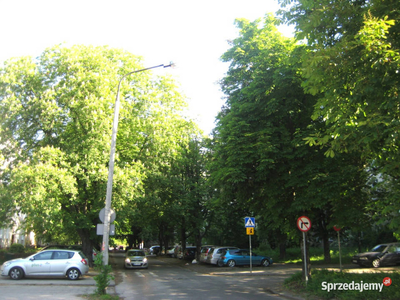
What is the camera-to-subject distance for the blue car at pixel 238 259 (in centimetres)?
2583

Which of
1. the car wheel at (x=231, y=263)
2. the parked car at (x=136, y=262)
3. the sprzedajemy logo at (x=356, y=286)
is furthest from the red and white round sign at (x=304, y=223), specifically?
the parked car at (x=136, y=262)

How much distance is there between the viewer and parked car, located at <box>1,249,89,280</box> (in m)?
16.3

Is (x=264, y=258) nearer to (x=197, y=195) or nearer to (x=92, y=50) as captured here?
(x=197, y=195)

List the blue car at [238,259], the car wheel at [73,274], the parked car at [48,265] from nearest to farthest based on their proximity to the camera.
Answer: the parked car at [48,265] → the car wheel at [73,274] → the blue car at [238,259]

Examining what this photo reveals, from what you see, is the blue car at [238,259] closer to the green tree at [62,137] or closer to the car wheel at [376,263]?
the car wheel at [376,263]

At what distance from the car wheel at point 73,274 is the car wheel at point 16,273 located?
83.7 inches

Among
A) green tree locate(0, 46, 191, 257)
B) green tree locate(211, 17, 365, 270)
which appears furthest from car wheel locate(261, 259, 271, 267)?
green tree locate(211, 17, 365, 270)

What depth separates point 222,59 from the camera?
16953mm

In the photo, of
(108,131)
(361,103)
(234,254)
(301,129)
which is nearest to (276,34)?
(301,129)

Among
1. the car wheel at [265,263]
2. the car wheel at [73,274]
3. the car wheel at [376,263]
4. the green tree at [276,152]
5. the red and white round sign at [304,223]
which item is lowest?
the car wheel at [265,263]

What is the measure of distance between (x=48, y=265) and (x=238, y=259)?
14.2 m

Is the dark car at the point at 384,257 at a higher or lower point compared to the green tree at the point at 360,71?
lower

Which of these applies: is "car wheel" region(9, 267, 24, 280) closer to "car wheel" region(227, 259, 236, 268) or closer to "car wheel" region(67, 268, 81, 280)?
"car wheel" region(67, 268, 81, 280)

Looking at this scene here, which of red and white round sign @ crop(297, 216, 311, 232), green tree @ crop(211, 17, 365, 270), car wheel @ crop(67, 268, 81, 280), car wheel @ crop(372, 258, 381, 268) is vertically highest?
green tree @ crop(211, 17, 365, 270)
